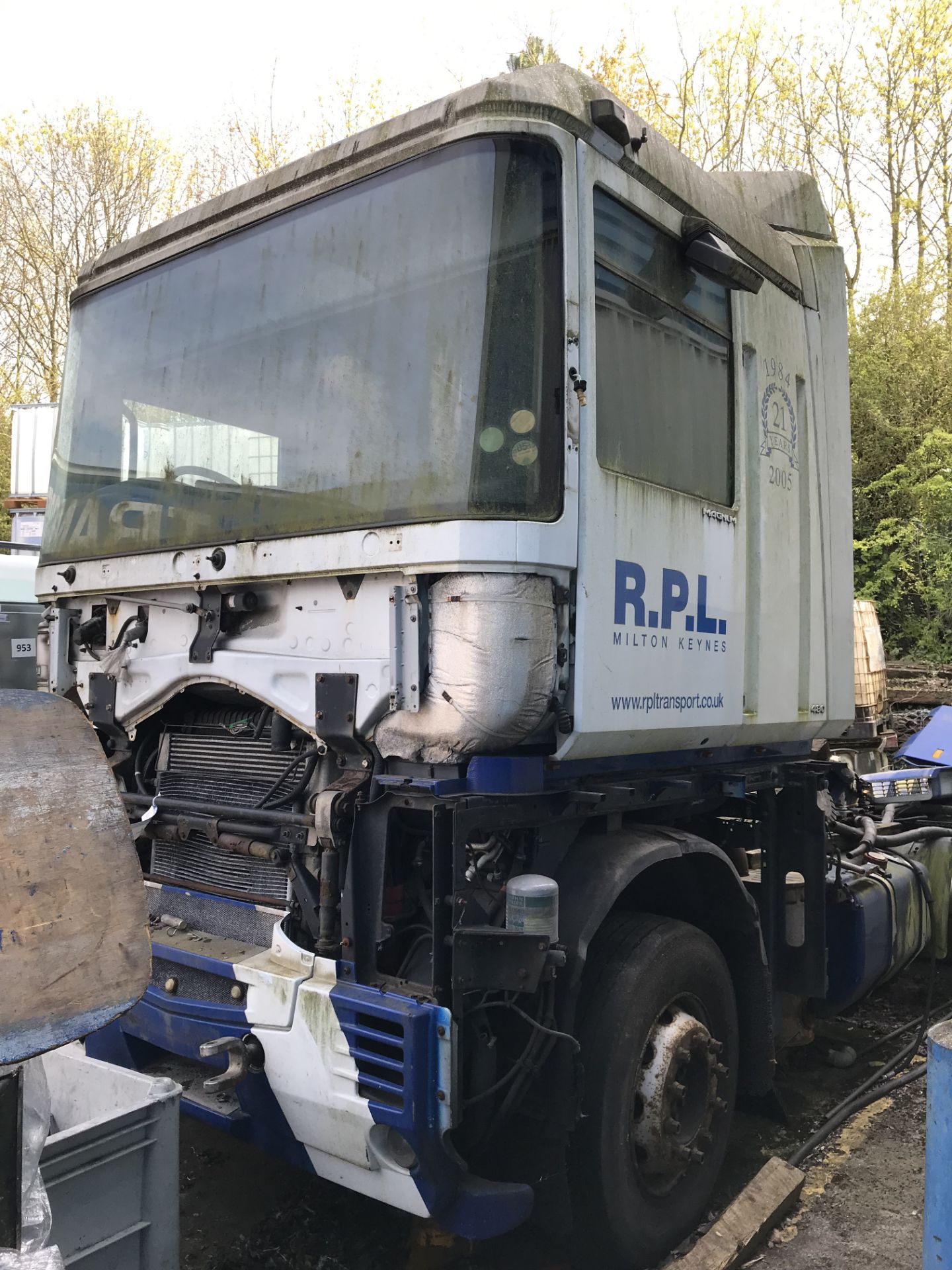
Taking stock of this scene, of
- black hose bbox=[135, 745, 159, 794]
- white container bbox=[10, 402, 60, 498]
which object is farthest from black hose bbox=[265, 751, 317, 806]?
white container bbox=[10, 402, 60, 498]

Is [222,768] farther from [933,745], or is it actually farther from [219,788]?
[933,745]

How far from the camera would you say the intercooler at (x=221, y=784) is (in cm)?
316

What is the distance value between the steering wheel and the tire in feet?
5.96

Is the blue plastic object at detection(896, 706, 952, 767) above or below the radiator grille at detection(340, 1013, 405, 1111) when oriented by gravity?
above

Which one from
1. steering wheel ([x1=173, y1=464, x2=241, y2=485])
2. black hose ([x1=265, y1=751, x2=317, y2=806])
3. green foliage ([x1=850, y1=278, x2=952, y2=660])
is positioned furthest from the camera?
green foliage ([x1=850, y1=278, x2=952, y2=660])

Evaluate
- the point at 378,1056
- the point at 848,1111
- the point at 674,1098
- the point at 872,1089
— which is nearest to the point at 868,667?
the point at 872,1089

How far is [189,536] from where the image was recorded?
3.41 metres

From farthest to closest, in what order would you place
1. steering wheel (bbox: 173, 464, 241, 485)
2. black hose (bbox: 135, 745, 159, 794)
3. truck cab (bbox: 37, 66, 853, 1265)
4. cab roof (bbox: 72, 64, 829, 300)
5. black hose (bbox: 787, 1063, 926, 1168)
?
black hose (bbox: 787, 1063, 926, 1168) < black hose (bbox: 135, 745, 159, 794) < steering wheel (bbox: 173, 464, 241, 485) < cab roof (bbox: 72, 64, 829, 300) < truck cab (bbox: 37, 66, 853, 1265)

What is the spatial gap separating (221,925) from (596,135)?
102 inches

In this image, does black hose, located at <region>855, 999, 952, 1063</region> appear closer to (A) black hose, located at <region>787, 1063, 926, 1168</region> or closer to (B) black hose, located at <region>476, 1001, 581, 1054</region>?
(A) black hose, located at <region>787, 1063, 926, 1168</region>

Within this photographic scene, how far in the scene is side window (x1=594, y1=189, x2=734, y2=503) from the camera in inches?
121

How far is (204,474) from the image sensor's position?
3.43 m

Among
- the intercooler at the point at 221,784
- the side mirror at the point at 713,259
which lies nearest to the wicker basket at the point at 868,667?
the side mirror at the point at 713,259

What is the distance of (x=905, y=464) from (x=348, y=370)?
1255cm
